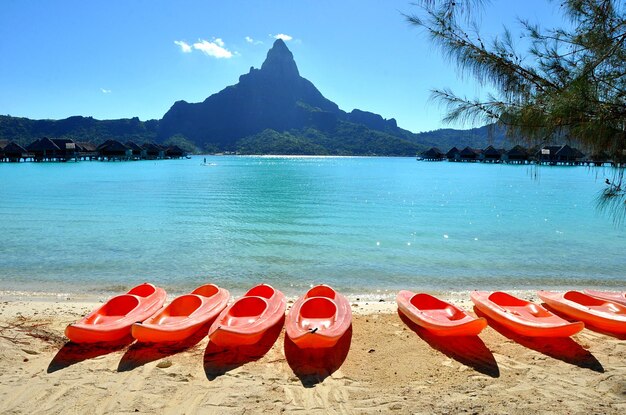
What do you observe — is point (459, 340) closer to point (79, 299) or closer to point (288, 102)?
point (79, 299)

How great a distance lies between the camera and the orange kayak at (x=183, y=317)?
4195 mm

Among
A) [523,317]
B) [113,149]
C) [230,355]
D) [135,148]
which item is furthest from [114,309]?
[135,148]

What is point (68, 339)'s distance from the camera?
439cm

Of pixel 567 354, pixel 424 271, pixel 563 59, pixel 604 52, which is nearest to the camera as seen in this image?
pixel 604 52

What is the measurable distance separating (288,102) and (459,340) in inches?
7036

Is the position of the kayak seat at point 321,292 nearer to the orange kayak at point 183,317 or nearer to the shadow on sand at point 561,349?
the orange kayak at point 183,317

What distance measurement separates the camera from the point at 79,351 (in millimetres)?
4117

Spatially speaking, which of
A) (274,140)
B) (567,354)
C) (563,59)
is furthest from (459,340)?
(274,140)

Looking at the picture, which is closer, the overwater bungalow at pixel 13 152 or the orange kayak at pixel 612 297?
the orange kayak at pixel 612 297

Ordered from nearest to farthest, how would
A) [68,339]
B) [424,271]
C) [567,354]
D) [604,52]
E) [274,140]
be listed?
[604,52], [567,354], [68,339], [424,271], [274,140]

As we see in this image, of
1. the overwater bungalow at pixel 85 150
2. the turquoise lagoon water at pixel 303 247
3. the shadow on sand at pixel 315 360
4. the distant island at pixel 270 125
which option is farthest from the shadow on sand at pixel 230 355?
the distant island at pixel 270 125

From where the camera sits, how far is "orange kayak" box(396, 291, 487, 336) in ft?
14.2

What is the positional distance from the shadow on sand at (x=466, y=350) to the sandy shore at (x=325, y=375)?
0.01m

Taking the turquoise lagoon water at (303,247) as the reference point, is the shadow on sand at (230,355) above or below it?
above
